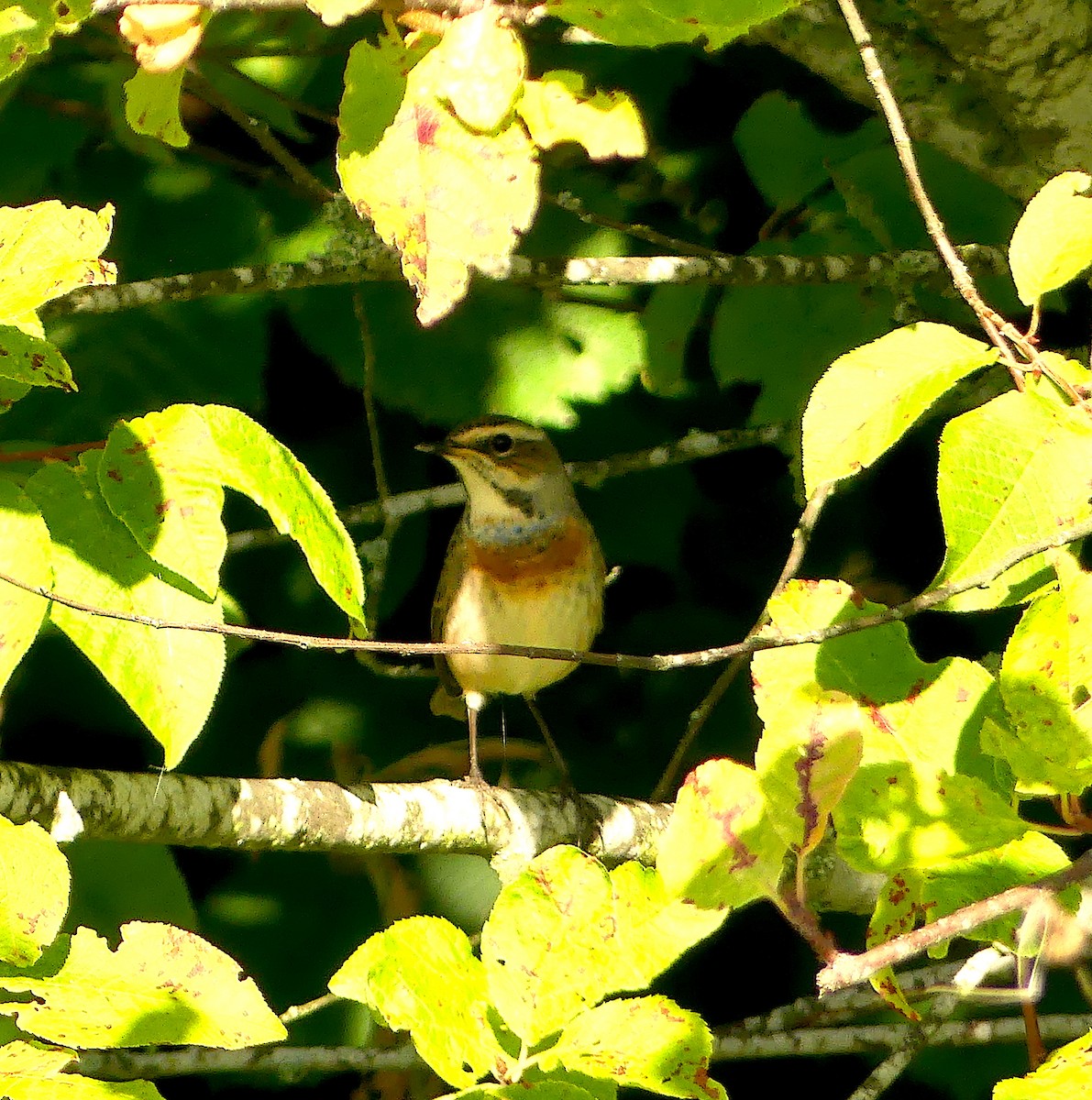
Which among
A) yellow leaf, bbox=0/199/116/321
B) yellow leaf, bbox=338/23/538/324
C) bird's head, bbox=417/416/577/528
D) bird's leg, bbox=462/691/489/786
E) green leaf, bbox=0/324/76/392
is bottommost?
bird's leg, bbox=462/691/489/786

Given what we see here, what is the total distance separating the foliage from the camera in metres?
1.24

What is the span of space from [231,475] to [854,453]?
1.90 ft

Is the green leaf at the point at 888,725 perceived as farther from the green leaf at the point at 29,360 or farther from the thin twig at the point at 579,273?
the thin twig at the point at 579,273

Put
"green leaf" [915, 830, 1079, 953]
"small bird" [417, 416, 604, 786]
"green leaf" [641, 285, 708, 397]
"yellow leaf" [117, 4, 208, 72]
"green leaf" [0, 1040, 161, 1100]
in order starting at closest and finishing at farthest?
"green leaf" [0, 1040, 161, 1100] → "green leaf" [915, 830, 1079, 953] → "yellow leaf" [117, 4, 208, 72] → "green leaf" [641, 285, 708, 397] → "small bird" [417, 416, 604, 786]

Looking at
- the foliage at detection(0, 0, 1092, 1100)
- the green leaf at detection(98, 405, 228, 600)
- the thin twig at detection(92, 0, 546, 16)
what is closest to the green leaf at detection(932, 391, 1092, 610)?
the foliage at detection(0, 0, 1092, 1100)

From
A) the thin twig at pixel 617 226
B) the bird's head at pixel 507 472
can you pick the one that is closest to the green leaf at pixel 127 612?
the thin twig at pixel 617 226

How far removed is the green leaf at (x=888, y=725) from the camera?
1255 millimetres

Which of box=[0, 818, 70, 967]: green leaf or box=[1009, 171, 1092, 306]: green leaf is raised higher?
box=[1009, 171, 1092, 306]: green leaf

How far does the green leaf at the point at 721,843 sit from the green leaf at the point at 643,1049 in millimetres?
136

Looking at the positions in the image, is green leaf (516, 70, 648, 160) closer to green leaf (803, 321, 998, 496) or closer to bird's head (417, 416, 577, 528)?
green leaf (803, 321, 998, 496)

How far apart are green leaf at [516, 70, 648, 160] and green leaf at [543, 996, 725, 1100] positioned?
2.62ft

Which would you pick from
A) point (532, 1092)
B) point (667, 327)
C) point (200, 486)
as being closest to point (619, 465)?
point (667, 327)

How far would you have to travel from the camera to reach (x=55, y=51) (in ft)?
8.39

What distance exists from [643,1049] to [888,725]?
1.23 ft
